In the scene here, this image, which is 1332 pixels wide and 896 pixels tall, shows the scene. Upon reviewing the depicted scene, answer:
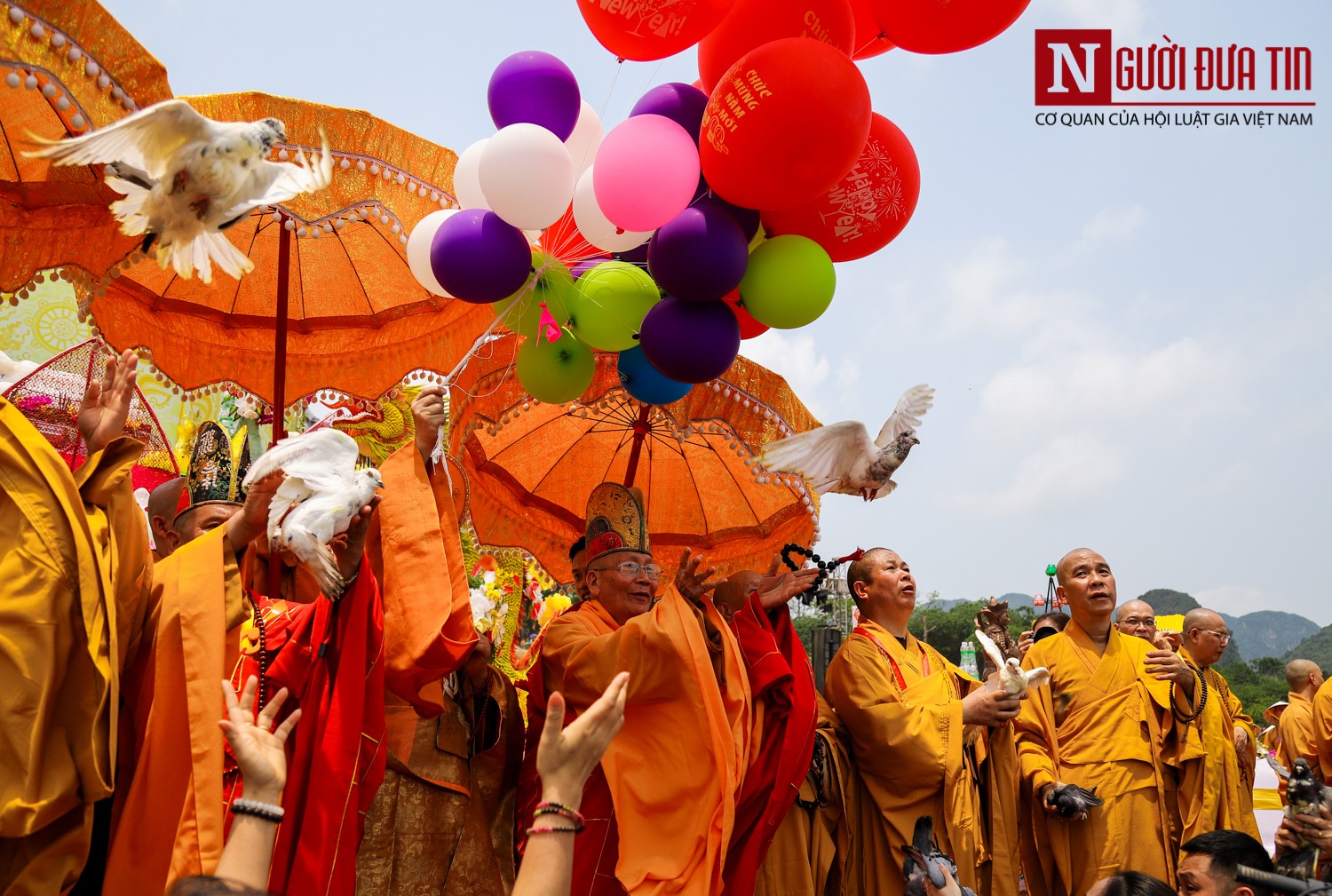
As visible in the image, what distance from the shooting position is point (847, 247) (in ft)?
14.8

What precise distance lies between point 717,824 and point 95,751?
2127 millimetres

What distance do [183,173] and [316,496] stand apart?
40.1 inches

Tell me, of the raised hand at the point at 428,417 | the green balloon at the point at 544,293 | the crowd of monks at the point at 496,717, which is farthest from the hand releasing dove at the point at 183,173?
the green balloon at the point at 544,293

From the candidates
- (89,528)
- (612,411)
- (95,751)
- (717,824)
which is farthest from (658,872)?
(612,411)

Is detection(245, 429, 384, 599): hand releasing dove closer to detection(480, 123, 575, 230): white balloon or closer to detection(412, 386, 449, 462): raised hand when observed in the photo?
detection(412, 386, 449, 462): raised hand

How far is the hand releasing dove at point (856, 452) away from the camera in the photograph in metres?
4.81

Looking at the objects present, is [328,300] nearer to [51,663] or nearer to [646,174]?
[646,174]

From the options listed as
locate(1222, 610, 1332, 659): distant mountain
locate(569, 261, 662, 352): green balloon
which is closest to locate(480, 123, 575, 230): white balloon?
locate(569, 261, 662, 352): green balloon

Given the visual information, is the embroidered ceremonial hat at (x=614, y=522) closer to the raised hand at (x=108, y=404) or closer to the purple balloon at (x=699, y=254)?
the purple balloon at (x=699, y=254)

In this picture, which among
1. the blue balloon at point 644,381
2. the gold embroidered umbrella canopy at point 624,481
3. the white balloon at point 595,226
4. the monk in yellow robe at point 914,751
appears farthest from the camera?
the gold embroidered umbrella canopy at point 624,481

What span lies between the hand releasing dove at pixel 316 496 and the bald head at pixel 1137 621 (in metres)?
5.04

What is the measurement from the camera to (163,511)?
4.26m

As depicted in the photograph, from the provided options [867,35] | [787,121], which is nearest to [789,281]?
[787,121]

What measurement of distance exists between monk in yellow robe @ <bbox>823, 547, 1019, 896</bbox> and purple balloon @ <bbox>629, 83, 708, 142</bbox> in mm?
2486
